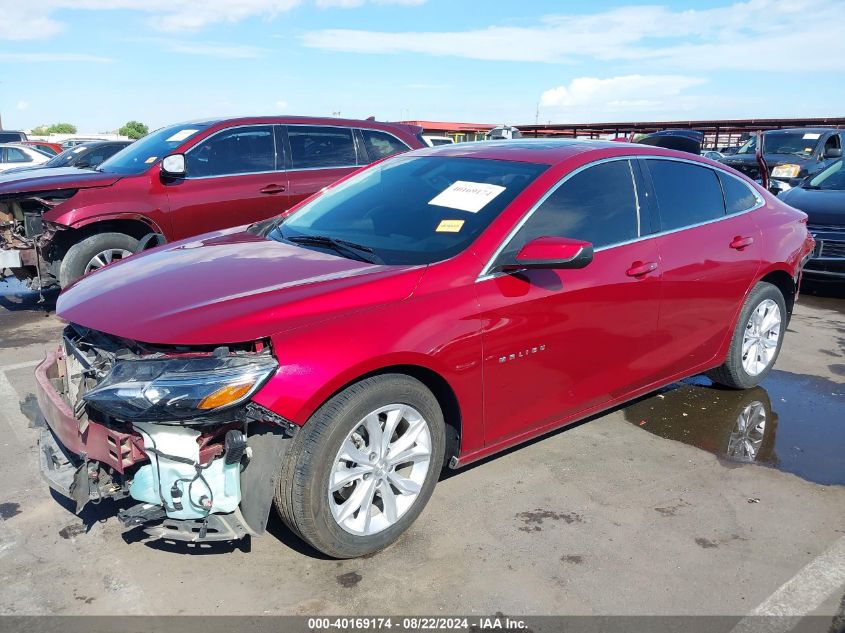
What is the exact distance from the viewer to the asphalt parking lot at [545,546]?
275cm

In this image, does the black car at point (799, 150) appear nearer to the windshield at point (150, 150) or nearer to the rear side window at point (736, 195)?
the rear side window at point (736, 195)

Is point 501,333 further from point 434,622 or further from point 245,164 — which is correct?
point 245,164

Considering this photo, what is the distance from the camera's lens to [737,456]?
4113mm

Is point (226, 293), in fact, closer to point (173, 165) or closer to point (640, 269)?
point (640, 269)

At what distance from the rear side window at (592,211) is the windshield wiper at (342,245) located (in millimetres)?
633

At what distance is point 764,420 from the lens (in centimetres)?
464

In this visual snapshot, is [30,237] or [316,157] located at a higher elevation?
[316,157]

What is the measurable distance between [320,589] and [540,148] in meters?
2.55

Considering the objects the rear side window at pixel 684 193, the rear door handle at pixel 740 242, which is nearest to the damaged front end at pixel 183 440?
the rear side window at pixel 684 193

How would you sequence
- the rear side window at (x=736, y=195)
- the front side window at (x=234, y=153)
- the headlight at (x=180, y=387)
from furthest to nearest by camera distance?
the front side window at (x=234, y=153)
the rear side window at (x=736, y=195)
the headlight at (x=180, y=387)

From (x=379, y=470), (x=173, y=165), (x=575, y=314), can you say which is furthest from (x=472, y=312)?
(x=173, y=165)

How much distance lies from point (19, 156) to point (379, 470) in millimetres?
19466

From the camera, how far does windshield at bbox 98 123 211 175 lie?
685 centimetres

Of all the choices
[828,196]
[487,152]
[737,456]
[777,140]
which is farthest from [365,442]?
[777,140]
